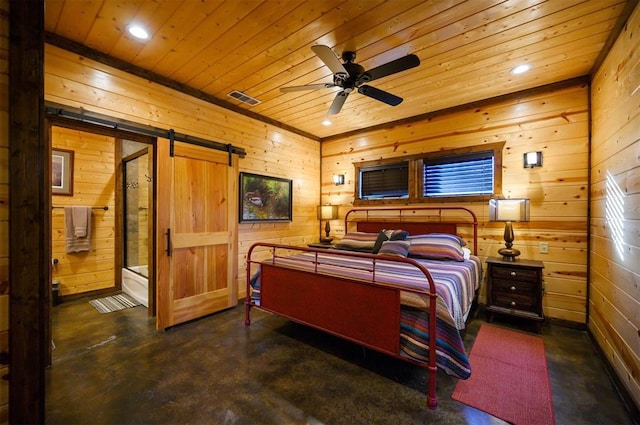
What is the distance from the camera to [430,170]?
165 inches

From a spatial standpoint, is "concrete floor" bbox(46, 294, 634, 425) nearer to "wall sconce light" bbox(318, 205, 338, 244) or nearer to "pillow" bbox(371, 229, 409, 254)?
"pillow" bbox(371, 229, 409, 254)

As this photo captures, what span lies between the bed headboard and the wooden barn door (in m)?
2.15

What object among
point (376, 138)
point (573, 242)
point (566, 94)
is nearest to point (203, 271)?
point (376, 138)

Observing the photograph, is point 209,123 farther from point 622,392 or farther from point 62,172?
point 622,392

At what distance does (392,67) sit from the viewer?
7.51 ft

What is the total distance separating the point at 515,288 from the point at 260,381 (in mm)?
2876

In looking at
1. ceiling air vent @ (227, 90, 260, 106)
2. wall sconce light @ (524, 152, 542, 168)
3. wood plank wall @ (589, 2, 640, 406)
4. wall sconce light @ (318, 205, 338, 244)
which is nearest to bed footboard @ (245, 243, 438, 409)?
wood plank wall @ (589, 2, 640, 406)

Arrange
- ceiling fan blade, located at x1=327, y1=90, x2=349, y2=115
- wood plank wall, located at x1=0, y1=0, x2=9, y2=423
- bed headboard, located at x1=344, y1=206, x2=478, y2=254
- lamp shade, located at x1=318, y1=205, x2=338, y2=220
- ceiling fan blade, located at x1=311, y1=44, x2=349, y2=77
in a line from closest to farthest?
wood plank wall, located at x1=0, y1=0, x2=9, y2=423 → ceiling fan blade, located at x1=311, y1=44, x2=349, y2=77 → ceiling fan blade, located at x1=327, y1=90, x2=349, y2=115 → bed headboard, located at x1=344, y1=206, x2=478, y2=254 → lamp shade, located at x1=318, y1=205, x2=338, y2=220

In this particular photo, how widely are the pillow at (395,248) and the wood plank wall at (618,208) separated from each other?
1784 mm

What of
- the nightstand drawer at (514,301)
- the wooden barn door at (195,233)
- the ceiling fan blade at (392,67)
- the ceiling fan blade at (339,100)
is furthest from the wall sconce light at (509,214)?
the wooden barn door at (195,233)

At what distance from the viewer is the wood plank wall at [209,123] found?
2.51 m

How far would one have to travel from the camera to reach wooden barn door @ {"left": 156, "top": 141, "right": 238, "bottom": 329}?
3.08 m

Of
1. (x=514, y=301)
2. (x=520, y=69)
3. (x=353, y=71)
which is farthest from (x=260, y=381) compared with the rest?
(x=520, y=69)

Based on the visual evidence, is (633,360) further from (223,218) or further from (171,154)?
(171,154)
